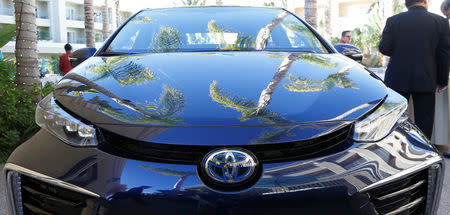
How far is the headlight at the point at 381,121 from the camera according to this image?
144cm

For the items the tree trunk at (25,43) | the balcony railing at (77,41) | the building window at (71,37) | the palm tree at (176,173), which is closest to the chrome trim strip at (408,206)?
the palm tree at (176,173)

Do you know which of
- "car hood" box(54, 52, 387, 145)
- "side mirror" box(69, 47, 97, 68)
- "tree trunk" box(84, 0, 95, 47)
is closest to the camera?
"car hood" box(54, 52, 387, 145)

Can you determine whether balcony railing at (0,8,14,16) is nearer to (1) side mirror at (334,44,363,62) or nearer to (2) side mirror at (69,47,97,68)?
(2) side mirror at (69,47,97,68)

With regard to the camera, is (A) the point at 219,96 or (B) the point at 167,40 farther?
(B) the point at 167,40

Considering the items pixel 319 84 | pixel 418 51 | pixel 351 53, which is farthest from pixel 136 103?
pixel 418 51

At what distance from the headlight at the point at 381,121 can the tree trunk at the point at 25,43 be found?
437 centimetres

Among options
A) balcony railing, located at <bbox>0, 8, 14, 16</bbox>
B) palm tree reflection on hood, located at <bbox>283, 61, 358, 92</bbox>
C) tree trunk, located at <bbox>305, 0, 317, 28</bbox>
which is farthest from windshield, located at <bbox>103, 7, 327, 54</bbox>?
balcony railing, located at <bbox>0, 8, 14, 16</bbox>

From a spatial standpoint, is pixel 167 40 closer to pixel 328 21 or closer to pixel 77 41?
pixel 328 21

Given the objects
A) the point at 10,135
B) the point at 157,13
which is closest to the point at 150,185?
the point at 157,13

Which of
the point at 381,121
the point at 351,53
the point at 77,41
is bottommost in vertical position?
the point at 381,121

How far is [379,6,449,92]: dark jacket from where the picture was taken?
3.72 meters

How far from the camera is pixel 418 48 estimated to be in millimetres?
3736

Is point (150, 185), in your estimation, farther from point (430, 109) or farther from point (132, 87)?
point (430, 109)

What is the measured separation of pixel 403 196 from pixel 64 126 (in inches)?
45.5
